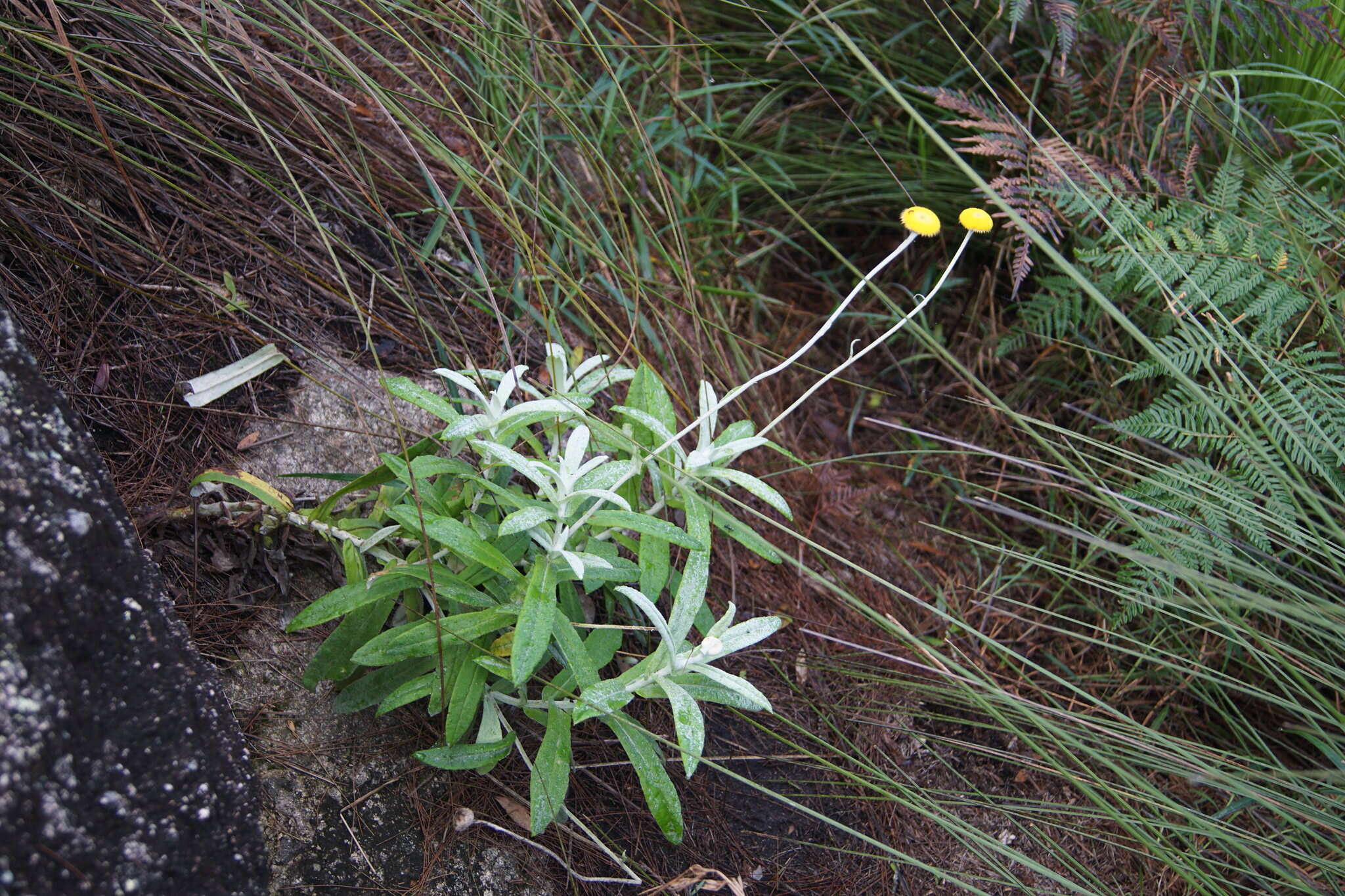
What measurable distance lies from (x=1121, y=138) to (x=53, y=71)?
2500 mm

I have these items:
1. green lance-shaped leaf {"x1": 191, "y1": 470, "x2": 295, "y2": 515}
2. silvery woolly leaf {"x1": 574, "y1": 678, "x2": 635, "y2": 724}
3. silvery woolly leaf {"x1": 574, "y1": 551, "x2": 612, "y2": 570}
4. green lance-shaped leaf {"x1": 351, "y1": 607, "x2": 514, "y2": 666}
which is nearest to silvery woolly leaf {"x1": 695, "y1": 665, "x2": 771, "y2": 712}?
silvery woolly leaf {"x1": 574, "y1": 678, "x2": 635, "y2": 724}

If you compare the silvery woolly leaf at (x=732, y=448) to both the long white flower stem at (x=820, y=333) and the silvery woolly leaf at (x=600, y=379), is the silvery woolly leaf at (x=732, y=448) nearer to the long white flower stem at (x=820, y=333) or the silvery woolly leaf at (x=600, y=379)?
the long white flower stem at (x=820, y=333)

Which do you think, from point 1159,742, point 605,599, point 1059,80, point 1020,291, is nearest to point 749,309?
point 1020,291

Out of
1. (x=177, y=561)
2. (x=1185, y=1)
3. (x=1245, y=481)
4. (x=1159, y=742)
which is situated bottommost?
(x=1159, y=742)

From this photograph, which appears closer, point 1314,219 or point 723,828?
point 723,828

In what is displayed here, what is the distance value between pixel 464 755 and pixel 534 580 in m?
0.32

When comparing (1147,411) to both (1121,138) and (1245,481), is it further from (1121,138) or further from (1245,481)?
(1121,138)

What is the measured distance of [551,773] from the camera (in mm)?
1443

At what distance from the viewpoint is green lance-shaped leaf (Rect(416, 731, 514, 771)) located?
144cm

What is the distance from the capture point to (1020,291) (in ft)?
8.65

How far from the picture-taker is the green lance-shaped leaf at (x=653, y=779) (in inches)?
57.1

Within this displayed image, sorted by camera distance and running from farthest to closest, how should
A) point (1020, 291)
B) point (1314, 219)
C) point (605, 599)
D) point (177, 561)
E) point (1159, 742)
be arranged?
point (1020, 291), point (1314, 219), point (605, 599), point (1159, 742), point (177, 561)

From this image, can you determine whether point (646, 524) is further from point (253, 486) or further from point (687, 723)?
point (253, 486)

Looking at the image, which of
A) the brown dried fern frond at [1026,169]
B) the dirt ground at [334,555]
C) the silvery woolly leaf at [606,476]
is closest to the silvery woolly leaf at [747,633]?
the dirt ground at [334,555]
